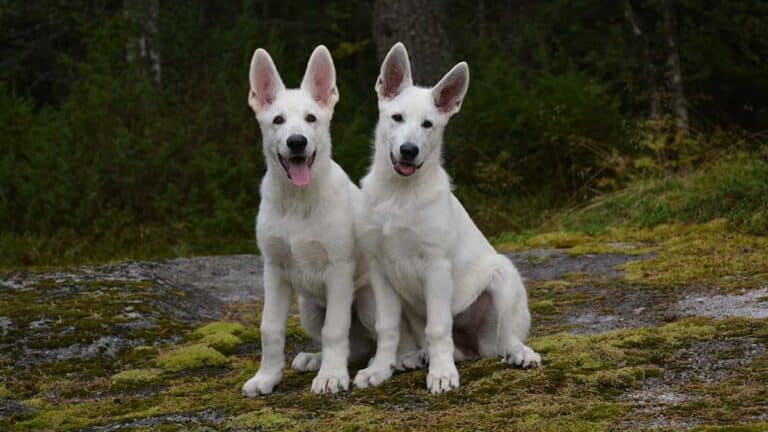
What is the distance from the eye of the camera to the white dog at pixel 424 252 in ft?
16.5

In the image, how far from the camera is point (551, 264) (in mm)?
8828

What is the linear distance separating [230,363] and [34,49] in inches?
535

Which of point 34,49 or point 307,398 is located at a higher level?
point 34,49

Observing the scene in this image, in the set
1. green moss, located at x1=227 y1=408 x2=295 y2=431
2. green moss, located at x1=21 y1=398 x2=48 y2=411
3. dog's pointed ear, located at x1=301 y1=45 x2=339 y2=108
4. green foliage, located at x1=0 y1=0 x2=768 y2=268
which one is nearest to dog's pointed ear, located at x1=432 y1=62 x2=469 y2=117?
dog's pointed ear, located at x1=301 y1=45 x2=339 y2=108

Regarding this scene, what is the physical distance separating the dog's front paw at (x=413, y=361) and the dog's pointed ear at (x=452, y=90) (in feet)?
4.41

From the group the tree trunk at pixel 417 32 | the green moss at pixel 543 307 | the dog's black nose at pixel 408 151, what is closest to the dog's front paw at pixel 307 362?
the dog's black nose at pixel 408 151

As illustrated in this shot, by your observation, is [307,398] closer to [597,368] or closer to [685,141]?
[597,368]

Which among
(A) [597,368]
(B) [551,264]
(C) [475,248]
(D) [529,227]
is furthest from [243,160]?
(A) [597,368]

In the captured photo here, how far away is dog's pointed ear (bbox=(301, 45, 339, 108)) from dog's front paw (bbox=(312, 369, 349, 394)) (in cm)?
151

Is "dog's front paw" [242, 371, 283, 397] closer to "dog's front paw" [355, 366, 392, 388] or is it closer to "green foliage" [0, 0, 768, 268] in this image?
"dog's front paw" [355, 366, 392, 388]

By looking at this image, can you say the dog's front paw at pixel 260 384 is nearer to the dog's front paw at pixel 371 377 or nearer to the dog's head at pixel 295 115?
the dog's front paw at pixel 371 377

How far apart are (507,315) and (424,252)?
0.64 meters

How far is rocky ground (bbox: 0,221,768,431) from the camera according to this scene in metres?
4.28

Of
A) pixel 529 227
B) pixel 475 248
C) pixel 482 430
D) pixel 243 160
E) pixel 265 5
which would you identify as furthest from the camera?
pixel 265 5
